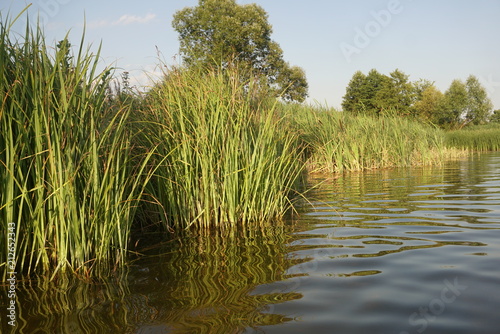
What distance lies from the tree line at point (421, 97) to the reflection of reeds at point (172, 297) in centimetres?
5119

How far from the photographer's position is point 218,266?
134 inches

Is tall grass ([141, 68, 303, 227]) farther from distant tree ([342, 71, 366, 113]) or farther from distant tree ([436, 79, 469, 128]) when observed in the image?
distant tree ([342, 71, 366, 113])

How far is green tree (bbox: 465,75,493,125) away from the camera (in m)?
60.5

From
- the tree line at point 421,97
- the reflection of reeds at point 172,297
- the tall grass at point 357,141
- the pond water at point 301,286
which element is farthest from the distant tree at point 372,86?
the reflection of reeds at point 172,297

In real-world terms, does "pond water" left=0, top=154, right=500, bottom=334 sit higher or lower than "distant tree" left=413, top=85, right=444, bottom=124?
lower

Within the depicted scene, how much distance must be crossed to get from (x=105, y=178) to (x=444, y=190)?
6348 millimetres

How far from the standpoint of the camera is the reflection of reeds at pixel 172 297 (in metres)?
2.31

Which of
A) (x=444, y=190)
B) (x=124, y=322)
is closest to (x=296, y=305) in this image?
(x=124, y=322)

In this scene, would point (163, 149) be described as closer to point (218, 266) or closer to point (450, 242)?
point (218, 266)

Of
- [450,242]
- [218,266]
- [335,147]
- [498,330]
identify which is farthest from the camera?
[335,147]

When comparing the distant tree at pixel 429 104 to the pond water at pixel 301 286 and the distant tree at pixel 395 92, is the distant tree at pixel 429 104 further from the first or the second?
the pond water at pixel 301 286

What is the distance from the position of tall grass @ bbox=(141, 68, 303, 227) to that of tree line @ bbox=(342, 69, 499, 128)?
162 ft

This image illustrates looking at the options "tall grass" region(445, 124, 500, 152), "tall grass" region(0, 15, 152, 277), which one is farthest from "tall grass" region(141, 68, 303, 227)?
"tall grass" region(445, 124, 500, 152)

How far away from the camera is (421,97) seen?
203ft
